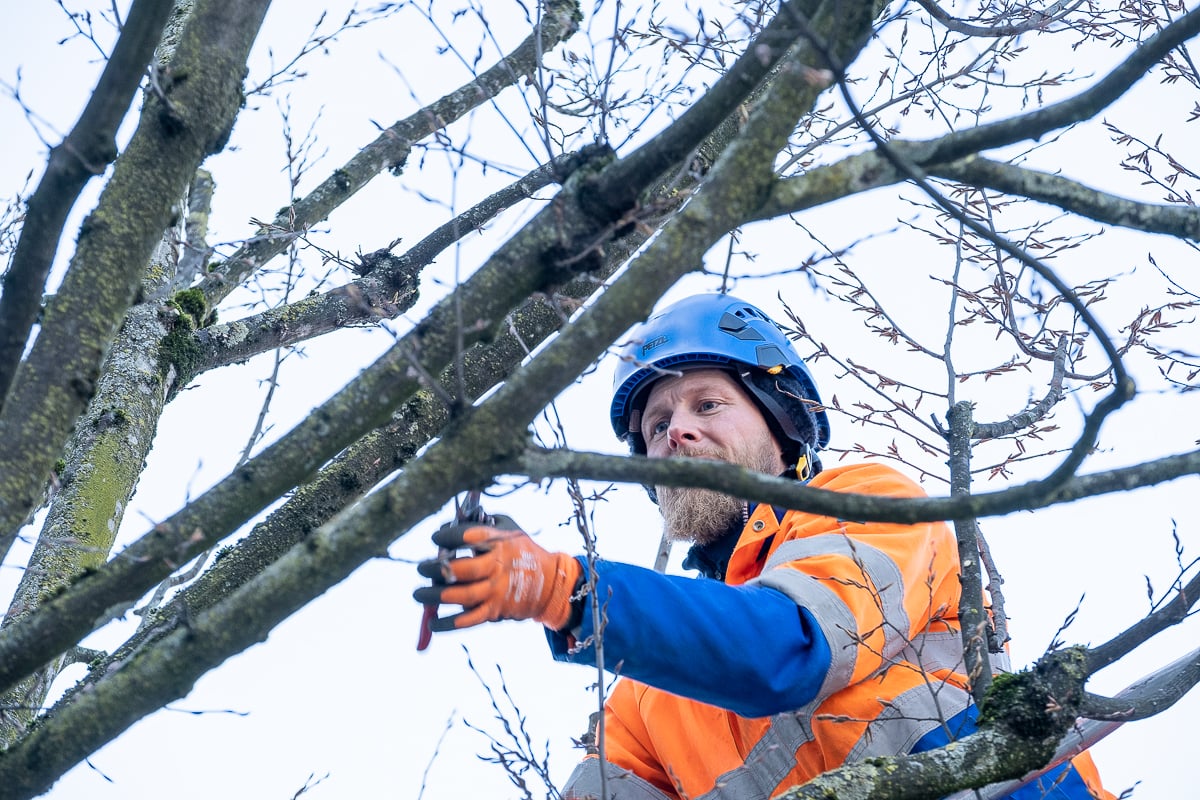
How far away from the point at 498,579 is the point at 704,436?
A: 1.89 metres

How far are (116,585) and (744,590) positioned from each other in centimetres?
165

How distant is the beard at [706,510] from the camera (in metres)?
4.39

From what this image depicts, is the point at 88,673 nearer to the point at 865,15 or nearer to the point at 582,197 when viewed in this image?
the point at 582,197

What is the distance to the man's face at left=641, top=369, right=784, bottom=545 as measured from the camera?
443 cm

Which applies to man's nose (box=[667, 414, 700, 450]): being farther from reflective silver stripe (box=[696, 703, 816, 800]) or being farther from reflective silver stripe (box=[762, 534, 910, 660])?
reflective silver stripe (box=[696, 703, 816, 800])

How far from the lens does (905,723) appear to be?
3.20m

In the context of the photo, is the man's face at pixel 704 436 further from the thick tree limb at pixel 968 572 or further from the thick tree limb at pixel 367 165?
the thick tree limb at pixel 367 165

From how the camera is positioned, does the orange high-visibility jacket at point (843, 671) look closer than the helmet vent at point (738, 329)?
Yes

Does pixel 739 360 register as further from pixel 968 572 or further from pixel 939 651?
pixel 968 572

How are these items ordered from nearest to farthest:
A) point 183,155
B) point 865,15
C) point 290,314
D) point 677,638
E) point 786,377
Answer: point 865,15 < point 183,155 < point 677,638 < point 290,314 < point 786,377

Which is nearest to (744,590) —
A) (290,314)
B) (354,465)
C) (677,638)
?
(677,638)

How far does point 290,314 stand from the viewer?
4.42 metres

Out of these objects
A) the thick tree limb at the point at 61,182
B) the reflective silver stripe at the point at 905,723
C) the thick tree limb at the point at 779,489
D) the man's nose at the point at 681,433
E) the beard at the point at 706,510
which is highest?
the man's nose at the point at 681,433

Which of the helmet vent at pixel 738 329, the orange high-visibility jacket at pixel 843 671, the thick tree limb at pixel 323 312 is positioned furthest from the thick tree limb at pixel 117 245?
the helmet vent at pixel 738 329
